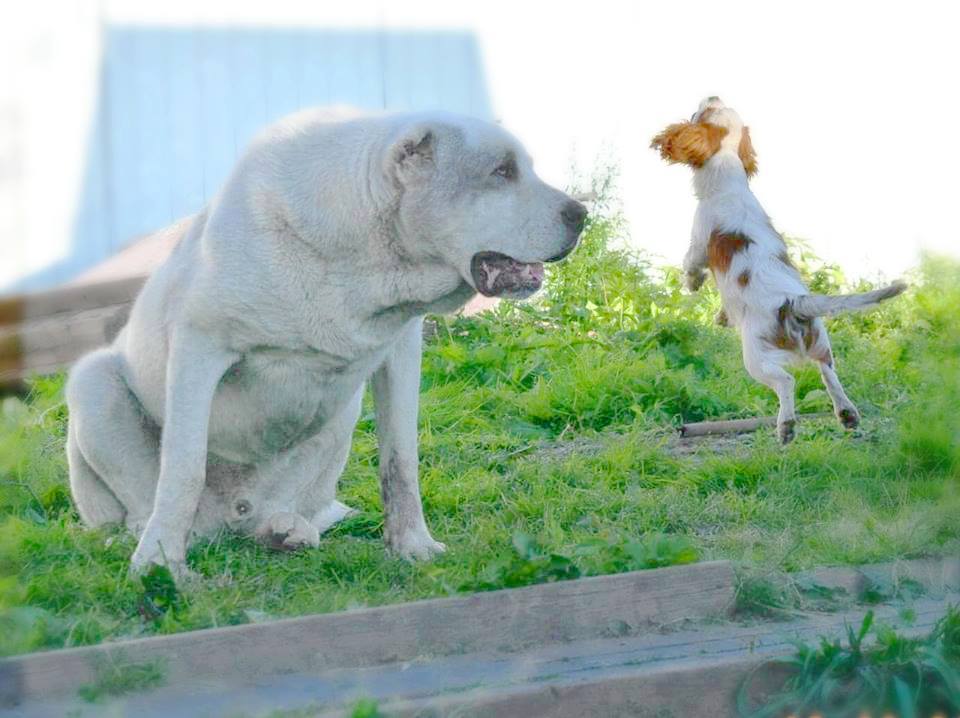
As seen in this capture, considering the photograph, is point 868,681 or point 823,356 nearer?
point 868,681

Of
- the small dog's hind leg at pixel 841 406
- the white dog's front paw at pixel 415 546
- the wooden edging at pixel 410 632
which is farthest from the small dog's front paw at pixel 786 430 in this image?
the wooden edging at pixel 410 632

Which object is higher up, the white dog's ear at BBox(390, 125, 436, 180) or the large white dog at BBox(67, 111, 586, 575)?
the white dog's ear at BBox(390, 125, 436, 180)

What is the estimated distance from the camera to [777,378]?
6.09 m

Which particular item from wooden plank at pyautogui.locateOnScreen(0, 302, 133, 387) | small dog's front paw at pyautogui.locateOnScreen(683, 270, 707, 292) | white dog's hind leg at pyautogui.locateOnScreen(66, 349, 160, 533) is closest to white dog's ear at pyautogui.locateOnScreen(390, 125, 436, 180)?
white dog's hind leg at pyautogui.locateOnScreen(66, 349, 160, 533)

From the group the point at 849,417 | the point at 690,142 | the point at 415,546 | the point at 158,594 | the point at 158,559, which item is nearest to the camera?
the point at 158,594

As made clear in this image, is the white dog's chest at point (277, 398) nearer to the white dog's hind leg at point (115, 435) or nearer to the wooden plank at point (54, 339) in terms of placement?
the white dog's hind leg at point (115, 435)

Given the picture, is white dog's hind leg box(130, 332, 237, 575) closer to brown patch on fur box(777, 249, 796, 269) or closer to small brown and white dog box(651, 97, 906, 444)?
small brown and white dog box(651, 97, 906, 444)

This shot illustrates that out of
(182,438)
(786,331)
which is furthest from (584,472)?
(182,438)

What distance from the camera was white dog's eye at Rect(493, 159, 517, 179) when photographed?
3906mm

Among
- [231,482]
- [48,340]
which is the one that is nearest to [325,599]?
[231,482]

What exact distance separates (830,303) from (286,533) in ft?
9.44

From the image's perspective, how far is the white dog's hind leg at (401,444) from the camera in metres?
4.40

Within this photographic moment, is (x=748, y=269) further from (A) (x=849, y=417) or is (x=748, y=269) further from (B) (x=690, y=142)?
(A) (x=849, y=417)

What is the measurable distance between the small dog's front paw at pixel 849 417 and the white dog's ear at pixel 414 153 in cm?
300
